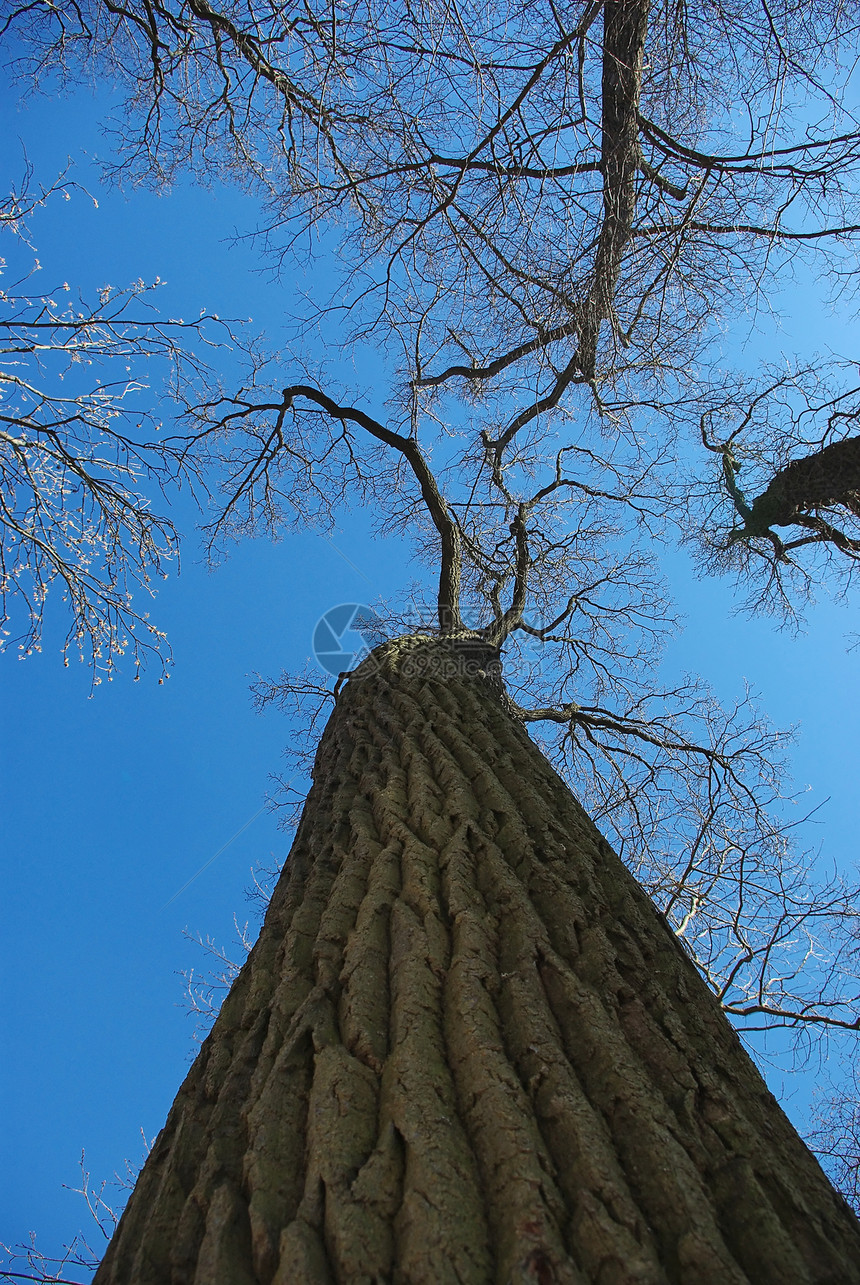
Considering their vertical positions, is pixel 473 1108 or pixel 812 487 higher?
pixel 812 487

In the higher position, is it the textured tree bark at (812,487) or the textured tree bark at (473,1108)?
the textured tree bark at (812,487)

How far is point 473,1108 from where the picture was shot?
1.17 metres

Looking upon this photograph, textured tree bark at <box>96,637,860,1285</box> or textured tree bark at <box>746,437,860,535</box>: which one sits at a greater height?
textured tree bark at <box>746,437,860,535</box>

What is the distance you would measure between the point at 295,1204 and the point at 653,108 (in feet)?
14.1

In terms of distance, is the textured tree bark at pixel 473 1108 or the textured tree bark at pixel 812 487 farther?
the textured tree bark at pixel 812 487

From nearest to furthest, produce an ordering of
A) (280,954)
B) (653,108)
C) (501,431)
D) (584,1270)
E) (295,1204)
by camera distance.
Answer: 1. (584,1270)
2. (295,1204)
3. (280,954)
4. (653,108)
5. (501,431)

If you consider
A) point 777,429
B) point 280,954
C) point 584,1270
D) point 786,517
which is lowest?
point 584,1270

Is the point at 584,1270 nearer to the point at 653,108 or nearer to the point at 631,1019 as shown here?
the point at 631,1019

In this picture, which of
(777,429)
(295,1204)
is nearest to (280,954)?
(295,1204)

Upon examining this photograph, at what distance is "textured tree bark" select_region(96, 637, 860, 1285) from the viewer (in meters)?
0.98

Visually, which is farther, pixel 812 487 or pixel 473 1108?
pixel 812 487

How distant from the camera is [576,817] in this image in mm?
2357

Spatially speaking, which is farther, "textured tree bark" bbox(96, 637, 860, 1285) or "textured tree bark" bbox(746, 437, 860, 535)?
→ "textured tree bark" bbox(746, 437, 860, 535)

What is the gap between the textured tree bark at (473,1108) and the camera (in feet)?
3.21
